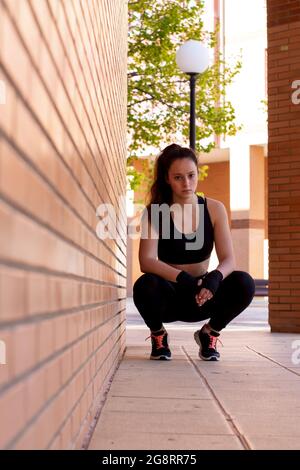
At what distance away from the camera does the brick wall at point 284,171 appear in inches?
312

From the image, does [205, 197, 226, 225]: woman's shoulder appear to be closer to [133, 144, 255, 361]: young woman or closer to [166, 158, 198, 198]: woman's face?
[133, 144, 255, 361]: young woman

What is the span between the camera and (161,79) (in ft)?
51.9

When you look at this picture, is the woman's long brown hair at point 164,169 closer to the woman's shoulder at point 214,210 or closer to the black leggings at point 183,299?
the woman's shoulder at point 214,210

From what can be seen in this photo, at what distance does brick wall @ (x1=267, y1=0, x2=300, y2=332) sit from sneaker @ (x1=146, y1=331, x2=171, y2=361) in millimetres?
3037

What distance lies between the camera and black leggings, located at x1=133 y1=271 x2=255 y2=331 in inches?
195

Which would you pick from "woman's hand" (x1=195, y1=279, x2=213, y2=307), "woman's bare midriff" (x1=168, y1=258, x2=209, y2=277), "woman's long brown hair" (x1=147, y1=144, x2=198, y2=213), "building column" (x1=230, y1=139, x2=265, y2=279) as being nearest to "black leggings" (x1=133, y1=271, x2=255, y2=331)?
"woman's bare midriff" (x1=168, y1=258, x2=209, y2=277)

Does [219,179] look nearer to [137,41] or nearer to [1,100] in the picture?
[137,41]

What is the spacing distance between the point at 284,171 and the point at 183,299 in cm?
325

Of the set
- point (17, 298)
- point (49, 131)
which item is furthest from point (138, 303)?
point (17, 298)

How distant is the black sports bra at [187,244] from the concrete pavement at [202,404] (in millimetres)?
635

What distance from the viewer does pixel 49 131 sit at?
1.72 metres

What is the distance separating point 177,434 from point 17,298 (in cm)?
135

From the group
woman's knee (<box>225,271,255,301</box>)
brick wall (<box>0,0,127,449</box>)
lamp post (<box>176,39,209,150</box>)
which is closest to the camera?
brick wall (<box>0,0,127,449</box>)

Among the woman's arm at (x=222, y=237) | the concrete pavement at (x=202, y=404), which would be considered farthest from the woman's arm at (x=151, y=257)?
the concrete pavement at (x=202, y=404)
